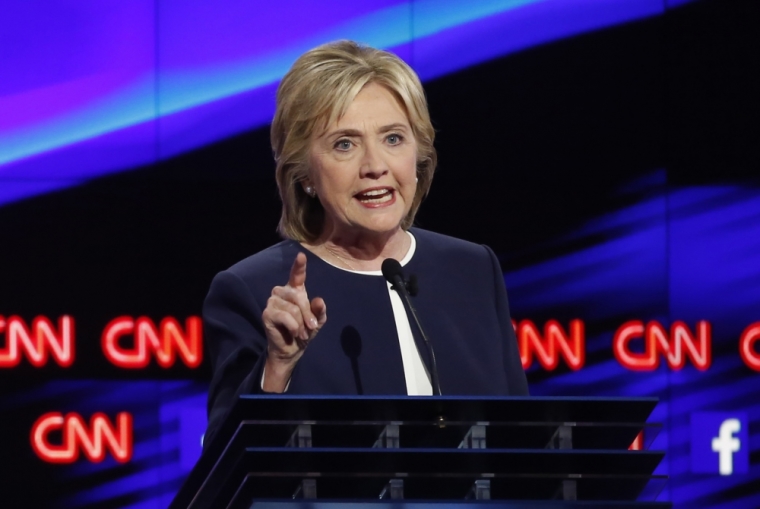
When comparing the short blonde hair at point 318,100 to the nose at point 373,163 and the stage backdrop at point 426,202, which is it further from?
the stage backdrop at point 426,202

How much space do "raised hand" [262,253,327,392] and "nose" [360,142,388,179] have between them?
440mm

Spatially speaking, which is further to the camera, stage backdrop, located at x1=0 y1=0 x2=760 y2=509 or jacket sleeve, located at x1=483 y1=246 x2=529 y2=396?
stage backdrop, located at x1=0 y1=0 x2=760 y2=509

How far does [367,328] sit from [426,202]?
91.0 inches

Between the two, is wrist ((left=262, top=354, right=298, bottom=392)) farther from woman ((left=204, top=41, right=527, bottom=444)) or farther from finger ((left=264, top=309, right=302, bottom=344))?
woman ((left=204, top=41, right=527, bottom=444))

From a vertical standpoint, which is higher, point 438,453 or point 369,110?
point 369,110

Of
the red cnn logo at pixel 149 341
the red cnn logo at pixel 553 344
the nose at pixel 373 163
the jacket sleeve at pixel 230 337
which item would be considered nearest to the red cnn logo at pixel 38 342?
the red cnn logo at pixel 149 341

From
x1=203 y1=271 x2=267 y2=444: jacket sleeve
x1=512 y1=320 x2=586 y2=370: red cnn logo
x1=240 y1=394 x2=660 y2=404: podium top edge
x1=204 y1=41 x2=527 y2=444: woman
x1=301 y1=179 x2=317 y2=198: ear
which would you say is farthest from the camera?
x1=512 y1=320 x2=586 y2=370: red cnn logo

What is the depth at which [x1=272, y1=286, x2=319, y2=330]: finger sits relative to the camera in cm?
154

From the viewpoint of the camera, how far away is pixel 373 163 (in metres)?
2.01

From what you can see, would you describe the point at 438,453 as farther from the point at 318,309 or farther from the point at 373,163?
the point at 373,163

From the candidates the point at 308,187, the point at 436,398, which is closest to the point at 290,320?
the point at 436,398

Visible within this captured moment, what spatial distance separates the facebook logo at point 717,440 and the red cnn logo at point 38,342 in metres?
2.21

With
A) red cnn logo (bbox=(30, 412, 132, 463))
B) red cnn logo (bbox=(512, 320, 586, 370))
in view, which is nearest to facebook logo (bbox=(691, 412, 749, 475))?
red cnn logo (bbox=(512, 320, 586, 370))

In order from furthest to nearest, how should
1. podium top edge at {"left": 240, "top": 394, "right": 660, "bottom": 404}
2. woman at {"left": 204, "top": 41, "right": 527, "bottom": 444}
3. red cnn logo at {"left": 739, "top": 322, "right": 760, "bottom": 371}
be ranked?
red cnn logo at {"left": 739, "top": 322, "right": 760, "bottom": 371}
woman at {"left": 204, "top": 41, "right": 527, "bottom": 444}
podium top edge at {"left": 240, "top": 394, "right": 660, "bottom": 404}
